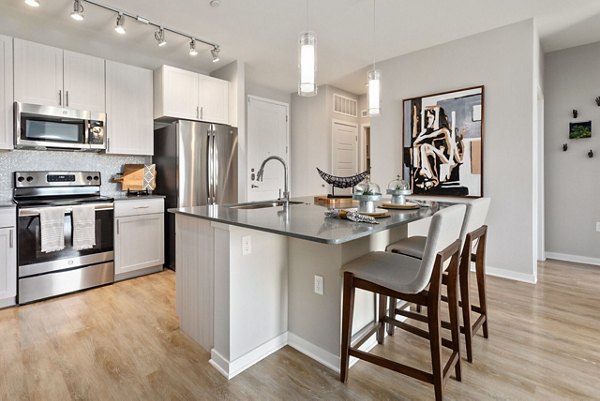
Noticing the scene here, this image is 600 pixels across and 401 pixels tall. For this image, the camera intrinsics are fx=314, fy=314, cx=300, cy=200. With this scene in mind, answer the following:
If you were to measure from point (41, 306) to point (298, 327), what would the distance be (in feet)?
7.89

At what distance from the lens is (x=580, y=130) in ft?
12.9

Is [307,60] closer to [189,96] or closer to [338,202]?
[338,202]

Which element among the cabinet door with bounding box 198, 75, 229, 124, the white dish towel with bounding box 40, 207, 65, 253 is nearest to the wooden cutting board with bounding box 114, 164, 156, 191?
the white dish towel with bounding box 40, 207, 65, 253

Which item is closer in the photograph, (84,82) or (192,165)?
(84,82)

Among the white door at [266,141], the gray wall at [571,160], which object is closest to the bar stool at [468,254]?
the gray wall at [571,160]

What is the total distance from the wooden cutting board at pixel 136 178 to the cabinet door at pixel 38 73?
36.9 inches

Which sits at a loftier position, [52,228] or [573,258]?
[52,228]

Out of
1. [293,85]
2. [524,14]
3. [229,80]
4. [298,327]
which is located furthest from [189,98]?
[524,14]

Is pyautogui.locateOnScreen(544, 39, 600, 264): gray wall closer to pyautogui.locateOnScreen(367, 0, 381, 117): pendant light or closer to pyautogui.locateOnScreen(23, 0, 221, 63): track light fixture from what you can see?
pyautogui.locateOnScreen(367, 0, 381, 117): pendant light

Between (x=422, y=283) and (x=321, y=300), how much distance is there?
2.18 feet

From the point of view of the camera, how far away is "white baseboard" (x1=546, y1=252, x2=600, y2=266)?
396 cm

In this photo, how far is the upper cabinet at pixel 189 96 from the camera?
375 cm

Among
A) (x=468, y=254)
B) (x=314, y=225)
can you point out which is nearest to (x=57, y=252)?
(x=314, y=225)

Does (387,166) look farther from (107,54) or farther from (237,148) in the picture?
(107,54)
